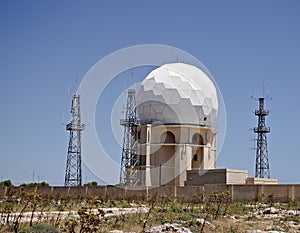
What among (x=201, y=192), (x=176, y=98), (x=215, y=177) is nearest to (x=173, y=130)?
(x=176, y=98)

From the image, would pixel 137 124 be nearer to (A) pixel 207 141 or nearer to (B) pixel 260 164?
(A) pixel 207 141

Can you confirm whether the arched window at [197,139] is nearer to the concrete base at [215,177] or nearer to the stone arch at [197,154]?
the stone arch at [197,154]

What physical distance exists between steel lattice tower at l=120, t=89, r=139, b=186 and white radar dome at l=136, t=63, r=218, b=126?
907 millimetres

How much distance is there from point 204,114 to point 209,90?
8.77 ft

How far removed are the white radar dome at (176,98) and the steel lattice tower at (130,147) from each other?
907 millimetres

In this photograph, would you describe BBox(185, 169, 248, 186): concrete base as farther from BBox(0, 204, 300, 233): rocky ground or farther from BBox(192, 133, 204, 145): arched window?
BBox(0, 204, 300, 233): rocky ground

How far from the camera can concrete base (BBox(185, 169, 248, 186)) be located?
40969 millimetres

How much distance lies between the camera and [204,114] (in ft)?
150

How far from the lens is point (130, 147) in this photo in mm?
44844

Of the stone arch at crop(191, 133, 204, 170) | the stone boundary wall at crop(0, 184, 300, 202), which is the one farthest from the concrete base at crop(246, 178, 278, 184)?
the stone boundary wall at crop(0, 184, 300, 202)

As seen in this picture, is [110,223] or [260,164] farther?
[260,164]

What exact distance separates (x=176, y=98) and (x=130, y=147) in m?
5.71

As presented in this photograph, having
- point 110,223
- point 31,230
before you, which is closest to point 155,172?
point 110,223

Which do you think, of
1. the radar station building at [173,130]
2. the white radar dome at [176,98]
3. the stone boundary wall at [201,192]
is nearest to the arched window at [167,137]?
the radar station building at [173,130]
